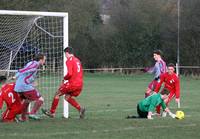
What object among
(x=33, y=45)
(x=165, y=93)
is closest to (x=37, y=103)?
(x=165, y=93)

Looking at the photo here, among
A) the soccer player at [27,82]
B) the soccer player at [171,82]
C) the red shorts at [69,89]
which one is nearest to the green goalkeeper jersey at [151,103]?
the red shorts at [69,89]

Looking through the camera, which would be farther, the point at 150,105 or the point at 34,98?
the point at 150,105

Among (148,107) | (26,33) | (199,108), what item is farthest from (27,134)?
(199,108)

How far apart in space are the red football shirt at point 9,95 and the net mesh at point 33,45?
9.84ft

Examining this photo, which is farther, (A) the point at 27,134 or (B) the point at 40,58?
(B) the point at 40,58

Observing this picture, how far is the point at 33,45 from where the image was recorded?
20078mm

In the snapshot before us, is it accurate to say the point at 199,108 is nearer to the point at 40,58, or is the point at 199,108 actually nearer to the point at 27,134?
the point at 40,58

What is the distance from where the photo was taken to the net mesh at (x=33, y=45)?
18.4 meters

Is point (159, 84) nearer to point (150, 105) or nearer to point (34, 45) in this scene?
point (150, 105)

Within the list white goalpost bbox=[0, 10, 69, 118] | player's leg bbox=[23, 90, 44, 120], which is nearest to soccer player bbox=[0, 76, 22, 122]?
player's leg bbox=[23, 90, 44, 120]

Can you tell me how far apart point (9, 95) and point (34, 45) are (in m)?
5.76

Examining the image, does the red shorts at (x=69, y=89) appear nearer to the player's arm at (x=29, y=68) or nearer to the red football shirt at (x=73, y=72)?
the red football shirt at (x=73, y=72)

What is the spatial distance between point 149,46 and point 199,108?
37.2 m

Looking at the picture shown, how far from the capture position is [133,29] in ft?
193
